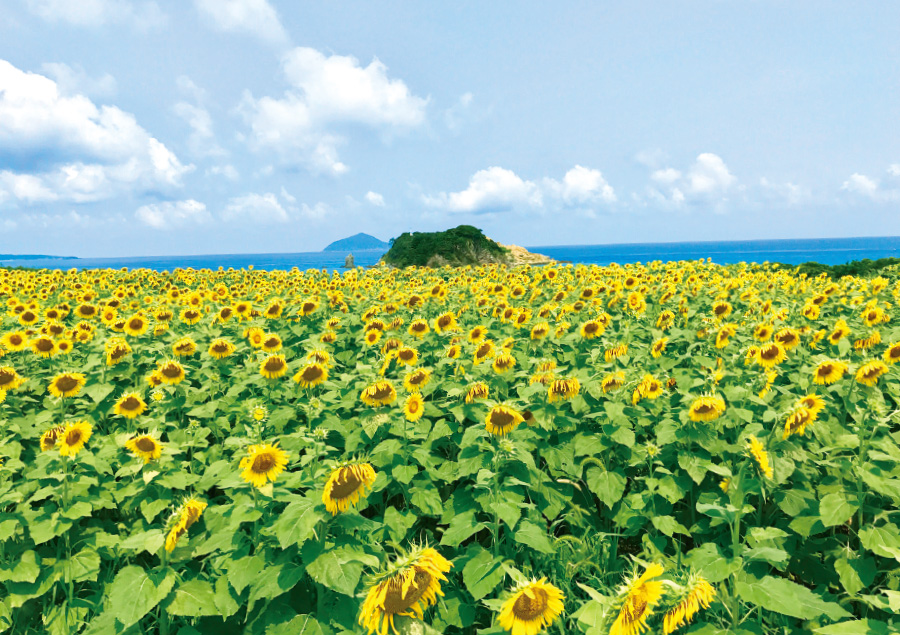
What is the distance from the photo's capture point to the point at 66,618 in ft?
9.56

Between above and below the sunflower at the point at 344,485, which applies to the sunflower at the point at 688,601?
below

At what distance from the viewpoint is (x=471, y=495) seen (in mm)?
3252

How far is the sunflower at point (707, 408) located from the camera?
11.1 ft

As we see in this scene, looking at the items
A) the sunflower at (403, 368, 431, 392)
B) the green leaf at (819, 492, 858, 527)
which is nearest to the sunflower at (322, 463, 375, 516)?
the sunflower at (403, 368, 431, 392)

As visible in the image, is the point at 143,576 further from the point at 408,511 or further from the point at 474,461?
the point at 474,461

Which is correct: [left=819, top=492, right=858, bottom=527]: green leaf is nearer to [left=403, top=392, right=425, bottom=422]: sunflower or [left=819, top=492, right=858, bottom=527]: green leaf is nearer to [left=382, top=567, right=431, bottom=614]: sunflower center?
[left=382, top=567, right=431, bottom=614]: sunflower center

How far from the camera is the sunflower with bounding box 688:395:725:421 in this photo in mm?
3369

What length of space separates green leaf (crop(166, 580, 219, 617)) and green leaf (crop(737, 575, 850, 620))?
271cm

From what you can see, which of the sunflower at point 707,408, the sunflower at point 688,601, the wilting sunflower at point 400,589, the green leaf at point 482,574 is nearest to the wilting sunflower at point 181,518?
the wilting sunflower at point 400,589

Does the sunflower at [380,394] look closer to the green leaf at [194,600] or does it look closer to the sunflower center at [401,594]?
the green leaf at [194,600]

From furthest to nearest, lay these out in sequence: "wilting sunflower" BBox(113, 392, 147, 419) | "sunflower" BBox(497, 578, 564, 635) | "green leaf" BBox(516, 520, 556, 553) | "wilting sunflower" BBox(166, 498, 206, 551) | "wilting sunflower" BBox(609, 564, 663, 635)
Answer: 1. "wilting sunflower" BBox(113, 392, 147, 419)
2. "green leaf" BBox(516, 520, 556, 553)
3. "wilting sunflower" BBox(166, 498, 206, 551)
4. "sunflower" BBox(497, 578, 564, 635)
5. "wilting sunflower" BBox(609, 564, 663, 635)

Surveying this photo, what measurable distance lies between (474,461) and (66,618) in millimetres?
2713

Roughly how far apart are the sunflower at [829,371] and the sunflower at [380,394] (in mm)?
3373

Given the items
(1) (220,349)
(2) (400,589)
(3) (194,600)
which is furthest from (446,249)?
(2) (400,589)
